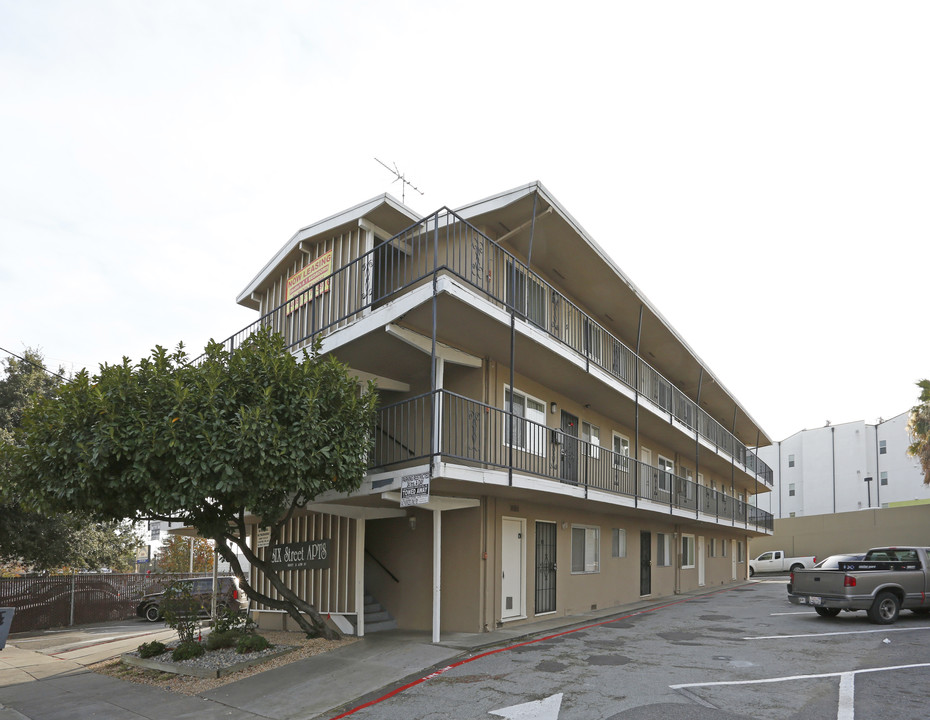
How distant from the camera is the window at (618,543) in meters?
20.2

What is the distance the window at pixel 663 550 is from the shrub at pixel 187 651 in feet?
52.4

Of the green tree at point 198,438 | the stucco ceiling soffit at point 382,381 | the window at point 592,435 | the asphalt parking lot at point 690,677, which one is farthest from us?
the window at point 592,435

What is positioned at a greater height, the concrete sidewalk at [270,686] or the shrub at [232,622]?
the shrub at [232,622]

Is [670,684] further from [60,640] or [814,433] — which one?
[814,433]

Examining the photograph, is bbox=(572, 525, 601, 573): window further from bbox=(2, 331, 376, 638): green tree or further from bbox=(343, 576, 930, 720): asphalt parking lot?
bbox=(2, 331, 376, 638): green tree

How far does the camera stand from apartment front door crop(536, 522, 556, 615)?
15.9 m

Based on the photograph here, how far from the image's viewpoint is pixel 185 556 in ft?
149

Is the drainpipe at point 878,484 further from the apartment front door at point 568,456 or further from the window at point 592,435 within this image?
the apartment front door at point 568,456

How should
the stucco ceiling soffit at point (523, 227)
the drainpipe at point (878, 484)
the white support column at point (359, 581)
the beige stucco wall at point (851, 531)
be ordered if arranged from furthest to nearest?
the drainpipe at point (878, 484) < the beige stucco wall at point (851, 531) < the stucco ceiling soffit at point (523, 227) < the white support column at point (359, 581)

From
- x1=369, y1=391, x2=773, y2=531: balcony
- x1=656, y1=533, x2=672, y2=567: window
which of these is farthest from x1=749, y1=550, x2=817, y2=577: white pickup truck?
x1=369, y1=391, x2=773, y2=531: balcony

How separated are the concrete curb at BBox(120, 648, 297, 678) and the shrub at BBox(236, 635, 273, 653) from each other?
360 millimetres

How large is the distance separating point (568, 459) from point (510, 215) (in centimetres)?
553

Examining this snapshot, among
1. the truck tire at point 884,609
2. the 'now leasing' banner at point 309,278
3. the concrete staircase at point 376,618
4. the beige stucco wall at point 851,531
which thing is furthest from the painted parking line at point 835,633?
the beige stucco wall at point 851,531

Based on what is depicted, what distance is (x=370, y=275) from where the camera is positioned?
48.5 feet
